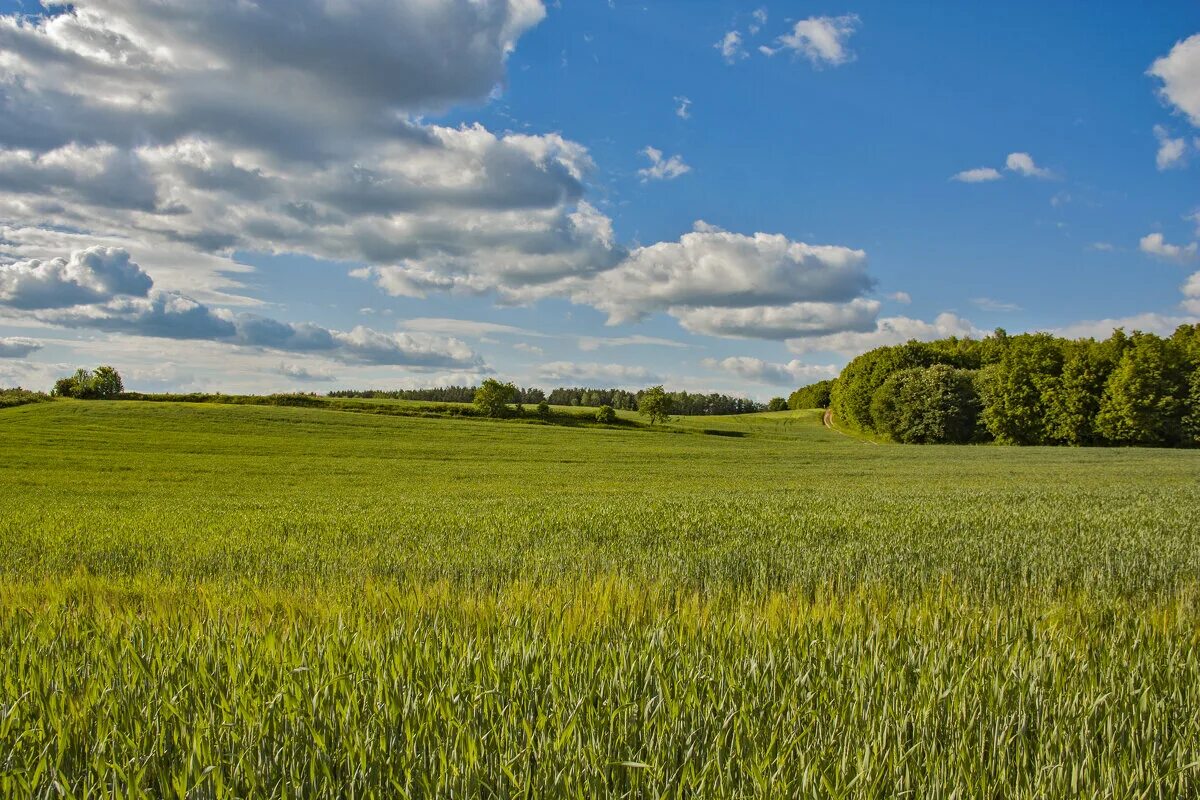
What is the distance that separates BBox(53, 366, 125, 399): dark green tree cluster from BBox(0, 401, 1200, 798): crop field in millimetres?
85809

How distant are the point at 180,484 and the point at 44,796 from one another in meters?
34.6

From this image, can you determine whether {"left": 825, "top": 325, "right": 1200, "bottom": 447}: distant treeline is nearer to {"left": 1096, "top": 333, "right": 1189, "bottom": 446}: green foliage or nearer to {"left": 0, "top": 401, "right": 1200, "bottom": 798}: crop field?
{"left": 1096, "top": 333, "right": 1189, "bottom": 446}: green foliage

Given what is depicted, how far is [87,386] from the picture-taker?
85375mm

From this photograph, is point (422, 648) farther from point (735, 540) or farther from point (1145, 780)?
point (735, 540)

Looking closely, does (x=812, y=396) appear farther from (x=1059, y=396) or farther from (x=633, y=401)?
(x=1059, y=396)

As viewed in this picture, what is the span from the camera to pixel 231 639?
4.38m

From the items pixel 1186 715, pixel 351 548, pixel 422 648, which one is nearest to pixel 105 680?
pixel 422 648

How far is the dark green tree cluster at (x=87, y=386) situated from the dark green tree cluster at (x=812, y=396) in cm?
12033

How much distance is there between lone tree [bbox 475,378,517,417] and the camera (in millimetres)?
89062

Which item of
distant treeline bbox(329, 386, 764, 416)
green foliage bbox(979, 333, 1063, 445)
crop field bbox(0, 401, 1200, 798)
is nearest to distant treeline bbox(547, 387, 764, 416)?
distant treeline bbox(329, 386, 764, 416)

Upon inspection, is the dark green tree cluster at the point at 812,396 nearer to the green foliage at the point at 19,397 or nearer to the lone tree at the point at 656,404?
the lone tree at the point at 656,404

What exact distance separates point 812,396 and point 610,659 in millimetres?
152821

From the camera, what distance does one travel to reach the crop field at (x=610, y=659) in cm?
274

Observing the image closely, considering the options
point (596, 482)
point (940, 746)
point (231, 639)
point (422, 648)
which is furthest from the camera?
point (596, 482)
